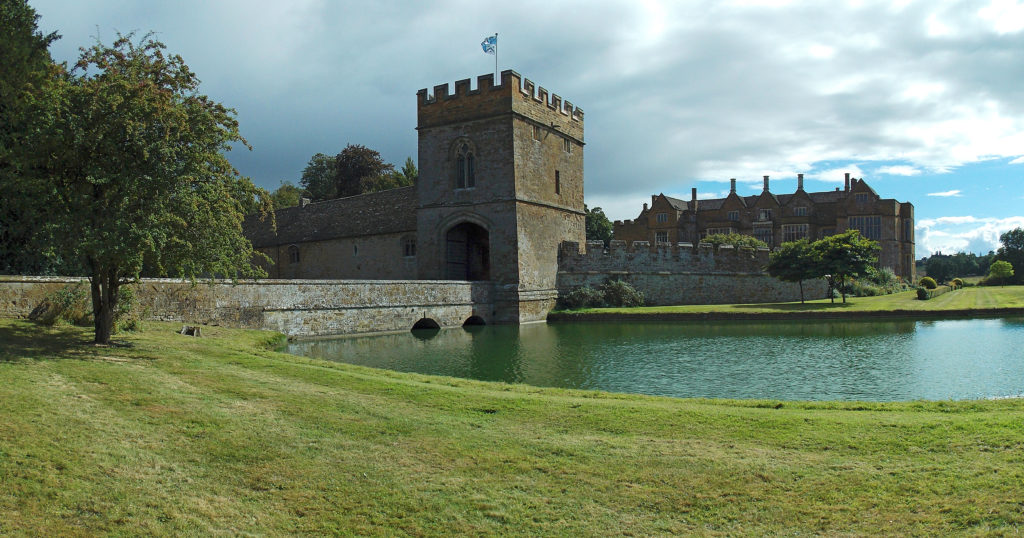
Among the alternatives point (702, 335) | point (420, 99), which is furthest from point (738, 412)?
point (420, 99)

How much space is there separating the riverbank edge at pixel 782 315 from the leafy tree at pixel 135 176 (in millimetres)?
21576

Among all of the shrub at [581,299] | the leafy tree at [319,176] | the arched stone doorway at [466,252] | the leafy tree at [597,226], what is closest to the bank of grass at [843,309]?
the shrub at [581,299]

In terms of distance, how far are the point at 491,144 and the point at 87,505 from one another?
28717mm

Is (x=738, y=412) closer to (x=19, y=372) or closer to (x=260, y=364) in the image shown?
(x=260, y=364)

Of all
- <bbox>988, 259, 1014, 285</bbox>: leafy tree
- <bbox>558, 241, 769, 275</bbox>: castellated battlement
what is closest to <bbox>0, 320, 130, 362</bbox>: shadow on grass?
<bbox>558, 241, 769, 275</bbox>: castellated battlement

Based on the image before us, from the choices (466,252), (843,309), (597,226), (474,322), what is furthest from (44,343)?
(597,226)

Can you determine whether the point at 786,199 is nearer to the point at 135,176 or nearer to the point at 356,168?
the point at 356,168

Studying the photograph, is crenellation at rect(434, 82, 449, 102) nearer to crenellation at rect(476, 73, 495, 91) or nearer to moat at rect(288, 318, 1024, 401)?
crenellation at rect(476, 73, 495, 91)

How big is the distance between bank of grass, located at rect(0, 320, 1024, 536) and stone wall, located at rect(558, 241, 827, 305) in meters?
27.1

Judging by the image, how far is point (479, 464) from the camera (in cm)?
598

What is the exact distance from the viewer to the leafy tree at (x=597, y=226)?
2559 inches

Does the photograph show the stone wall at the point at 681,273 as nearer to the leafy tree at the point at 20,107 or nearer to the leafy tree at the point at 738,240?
the leafy tree at the point at 738,240

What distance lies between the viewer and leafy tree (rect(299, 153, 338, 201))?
66500mm

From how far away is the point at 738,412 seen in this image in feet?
26.2
